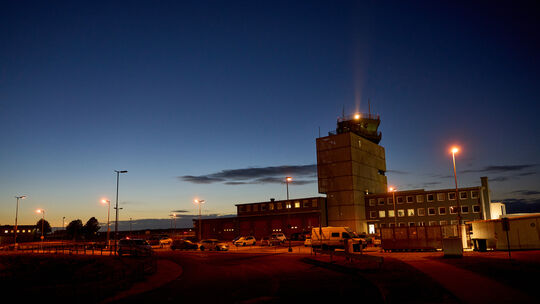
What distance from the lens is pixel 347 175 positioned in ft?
289

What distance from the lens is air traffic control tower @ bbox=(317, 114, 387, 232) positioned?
86312 millimetres

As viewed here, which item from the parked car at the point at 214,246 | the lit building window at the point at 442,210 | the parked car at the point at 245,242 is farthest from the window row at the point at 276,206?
the parked car at the point at 214,246

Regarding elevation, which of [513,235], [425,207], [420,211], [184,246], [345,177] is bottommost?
[184,246]

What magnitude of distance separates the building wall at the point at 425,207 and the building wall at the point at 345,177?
364cm

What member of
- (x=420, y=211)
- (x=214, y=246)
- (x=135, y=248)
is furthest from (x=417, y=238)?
(x=420, y=211)

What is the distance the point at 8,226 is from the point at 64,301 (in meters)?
221

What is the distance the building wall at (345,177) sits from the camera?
8619 cm

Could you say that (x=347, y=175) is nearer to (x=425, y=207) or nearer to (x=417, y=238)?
(x=425, y=207)

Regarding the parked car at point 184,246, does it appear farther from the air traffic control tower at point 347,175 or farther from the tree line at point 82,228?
the tree line at point 82,228

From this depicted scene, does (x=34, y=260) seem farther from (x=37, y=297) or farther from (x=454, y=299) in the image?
(x=454, y=299)

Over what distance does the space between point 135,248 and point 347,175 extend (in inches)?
→ 2314

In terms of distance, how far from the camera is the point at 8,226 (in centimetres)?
19725

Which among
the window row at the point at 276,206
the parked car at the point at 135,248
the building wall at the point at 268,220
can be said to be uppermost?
the window row at the point at 276,206

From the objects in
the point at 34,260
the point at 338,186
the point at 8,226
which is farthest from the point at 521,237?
the point at 8,226
